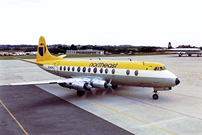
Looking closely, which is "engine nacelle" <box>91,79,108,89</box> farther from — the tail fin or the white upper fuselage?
the tail fin

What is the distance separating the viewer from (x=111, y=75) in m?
20.1

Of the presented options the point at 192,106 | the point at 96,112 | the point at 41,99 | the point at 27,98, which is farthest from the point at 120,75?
the point at 27,98

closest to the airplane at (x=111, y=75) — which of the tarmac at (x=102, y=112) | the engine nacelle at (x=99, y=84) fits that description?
the engine nacelle at (x=99, y=84)

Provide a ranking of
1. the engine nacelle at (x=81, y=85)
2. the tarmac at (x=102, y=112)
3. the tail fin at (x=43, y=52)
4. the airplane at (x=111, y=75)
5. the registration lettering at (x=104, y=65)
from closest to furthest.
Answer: the tarmac at (x=102, y=112) < the airplane at (x=111, y=75) < the engine nacelle at (x=81, y=85) < the registration lettering at (x=104, y=65) < the tail fin at (x=43, y=52)

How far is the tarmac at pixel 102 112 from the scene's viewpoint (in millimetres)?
12188

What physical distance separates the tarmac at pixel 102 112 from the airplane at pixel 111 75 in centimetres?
141

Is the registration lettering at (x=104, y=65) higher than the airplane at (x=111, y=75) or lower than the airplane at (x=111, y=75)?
higher

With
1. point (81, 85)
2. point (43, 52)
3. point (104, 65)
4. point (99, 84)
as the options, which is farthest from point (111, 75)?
point (43, 52)

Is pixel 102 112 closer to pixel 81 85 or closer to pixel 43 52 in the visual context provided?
pixel 81 85

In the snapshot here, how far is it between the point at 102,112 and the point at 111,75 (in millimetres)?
5545

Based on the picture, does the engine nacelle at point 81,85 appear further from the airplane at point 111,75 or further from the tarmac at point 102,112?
the tarmac at point 102,112

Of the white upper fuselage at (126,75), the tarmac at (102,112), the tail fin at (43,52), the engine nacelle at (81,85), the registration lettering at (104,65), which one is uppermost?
the tail fin at (43,52)

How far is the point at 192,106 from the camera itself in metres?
16.7

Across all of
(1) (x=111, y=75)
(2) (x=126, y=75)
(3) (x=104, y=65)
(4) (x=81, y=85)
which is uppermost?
(3) (x=104, y=65)
